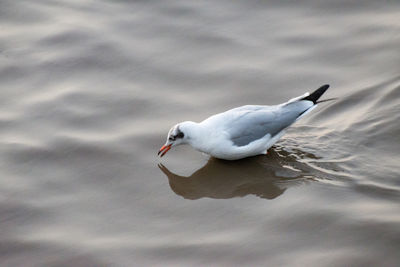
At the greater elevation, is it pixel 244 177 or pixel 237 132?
pixel 237 132

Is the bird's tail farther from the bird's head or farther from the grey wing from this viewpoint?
the bird's head

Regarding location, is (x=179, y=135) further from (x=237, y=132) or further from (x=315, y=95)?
(x=315, y=95)

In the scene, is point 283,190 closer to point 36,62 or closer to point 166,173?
point 166,173

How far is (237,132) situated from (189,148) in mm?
693

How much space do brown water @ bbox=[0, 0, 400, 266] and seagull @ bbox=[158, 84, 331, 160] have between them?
189 mm

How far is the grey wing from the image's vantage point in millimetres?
6305

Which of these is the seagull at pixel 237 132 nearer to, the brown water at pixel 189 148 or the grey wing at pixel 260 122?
the grey wing at pixel 260 122

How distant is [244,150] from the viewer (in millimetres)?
6262

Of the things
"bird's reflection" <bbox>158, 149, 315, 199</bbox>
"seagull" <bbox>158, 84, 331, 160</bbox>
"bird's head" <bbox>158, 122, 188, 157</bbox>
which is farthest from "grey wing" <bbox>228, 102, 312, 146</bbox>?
"bird's head" <bbox>158, 122, 188, 157</bbox>

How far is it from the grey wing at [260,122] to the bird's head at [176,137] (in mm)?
447

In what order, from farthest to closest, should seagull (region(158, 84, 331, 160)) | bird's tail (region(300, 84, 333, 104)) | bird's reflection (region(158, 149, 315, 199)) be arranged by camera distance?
bird's tail (region(300, 84, 333, 104)) → seagull (region(158, 84, 331, 160)) → bird's reflection (region(158, 149, 315, 199))

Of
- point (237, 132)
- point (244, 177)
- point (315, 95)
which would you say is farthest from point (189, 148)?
point (315, 95)

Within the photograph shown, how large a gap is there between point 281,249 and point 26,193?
Answer: 2.43 m

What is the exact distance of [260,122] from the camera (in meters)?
6.35
